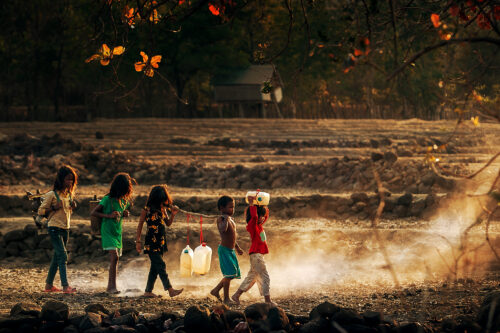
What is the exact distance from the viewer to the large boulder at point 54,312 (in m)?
6.14

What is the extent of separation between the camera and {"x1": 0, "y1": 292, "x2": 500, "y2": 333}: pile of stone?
235 inches

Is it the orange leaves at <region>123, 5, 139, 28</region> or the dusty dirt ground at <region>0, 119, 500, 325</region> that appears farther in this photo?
the dusty dirt ground at <region>0, 119, 500, 325</region>

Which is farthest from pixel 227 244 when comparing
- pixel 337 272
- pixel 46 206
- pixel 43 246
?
pixel 43 246

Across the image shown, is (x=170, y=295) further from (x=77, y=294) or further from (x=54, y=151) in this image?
(x=54, y=151)

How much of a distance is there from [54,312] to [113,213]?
261cm

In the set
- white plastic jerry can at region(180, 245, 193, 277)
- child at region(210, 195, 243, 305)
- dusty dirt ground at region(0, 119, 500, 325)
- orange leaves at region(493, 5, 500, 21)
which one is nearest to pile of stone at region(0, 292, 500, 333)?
dusty dirt ground at region(0, 119, 500, 325)

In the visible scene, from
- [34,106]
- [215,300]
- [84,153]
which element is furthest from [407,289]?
[34,106]

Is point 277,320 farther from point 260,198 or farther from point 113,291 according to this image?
point 113,291

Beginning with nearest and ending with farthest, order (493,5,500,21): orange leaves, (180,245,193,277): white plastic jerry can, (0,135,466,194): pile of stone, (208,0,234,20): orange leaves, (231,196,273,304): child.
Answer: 1. (493,5,500,21): orange leaves
2. (208,0,234,20): orange leaves
3. (231,196,273,304): child
4. (180,245,193,277): white plastic jerry can
5. (0,135,466,194): pile of stone

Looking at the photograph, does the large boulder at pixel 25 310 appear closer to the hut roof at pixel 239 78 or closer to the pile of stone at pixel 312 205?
the pile of stone at pixel 312 205

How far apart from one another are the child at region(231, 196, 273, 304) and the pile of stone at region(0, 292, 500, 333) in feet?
4.90

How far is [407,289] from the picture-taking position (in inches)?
340

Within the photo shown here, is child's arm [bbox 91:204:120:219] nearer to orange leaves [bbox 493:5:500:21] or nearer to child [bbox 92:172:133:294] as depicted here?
child [bbox 92:172:133:294]

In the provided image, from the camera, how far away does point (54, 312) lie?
6.15 meters
